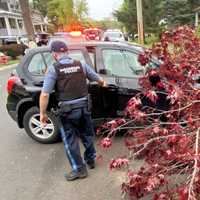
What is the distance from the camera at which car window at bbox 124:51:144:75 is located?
19.8 feet

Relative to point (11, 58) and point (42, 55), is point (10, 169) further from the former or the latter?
point (11, 58)

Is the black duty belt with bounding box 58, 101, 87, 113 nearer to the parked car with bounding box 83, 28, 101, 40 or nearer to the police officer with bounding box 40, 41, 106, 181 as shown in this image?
the police officer with bounding box 40, 41, 106, 181

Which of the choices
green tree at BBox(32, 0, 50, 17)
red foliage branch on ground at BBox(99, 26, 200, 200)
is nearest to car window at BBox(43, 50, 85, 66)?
red foliage branch on ground at BBox(99, 26, 200, 200)

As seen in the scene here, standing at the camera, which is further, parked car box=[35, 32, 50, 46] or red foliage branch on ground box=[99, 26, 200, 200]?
parked car box=[35, 32, 50, 46]

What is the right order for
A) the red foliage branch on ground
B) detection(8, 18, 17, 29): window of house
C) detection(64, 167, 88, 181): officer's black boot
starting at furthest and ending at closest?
detection(8, 18, 17, 29): window of house, detection(64, 167, 88, 181): officer's black boot, the red foliage branch on ground

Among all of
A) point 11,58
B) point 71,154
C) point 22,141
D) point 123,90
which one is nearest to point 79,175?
point 71,154

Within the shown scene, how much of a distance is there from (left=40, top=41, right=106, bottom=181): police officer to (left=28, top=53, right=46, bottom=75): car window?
1.46m

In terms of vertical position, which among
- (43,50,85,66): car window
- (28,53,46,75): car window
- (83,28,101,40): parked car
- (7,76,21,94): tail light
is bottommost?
(83,28,101,40): parked car

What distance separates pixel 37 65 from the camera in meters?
6.27

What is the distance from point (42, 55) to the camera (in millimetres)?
6254

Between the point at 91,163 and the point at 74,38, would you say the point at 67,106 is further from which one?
the point at 74,38

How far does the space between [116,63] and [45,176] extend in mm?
2136

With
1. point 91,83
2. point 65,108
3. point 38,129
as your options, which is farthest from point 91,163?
point 38,129

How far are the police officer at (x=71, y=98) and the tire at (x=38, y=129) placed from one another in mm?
1310
